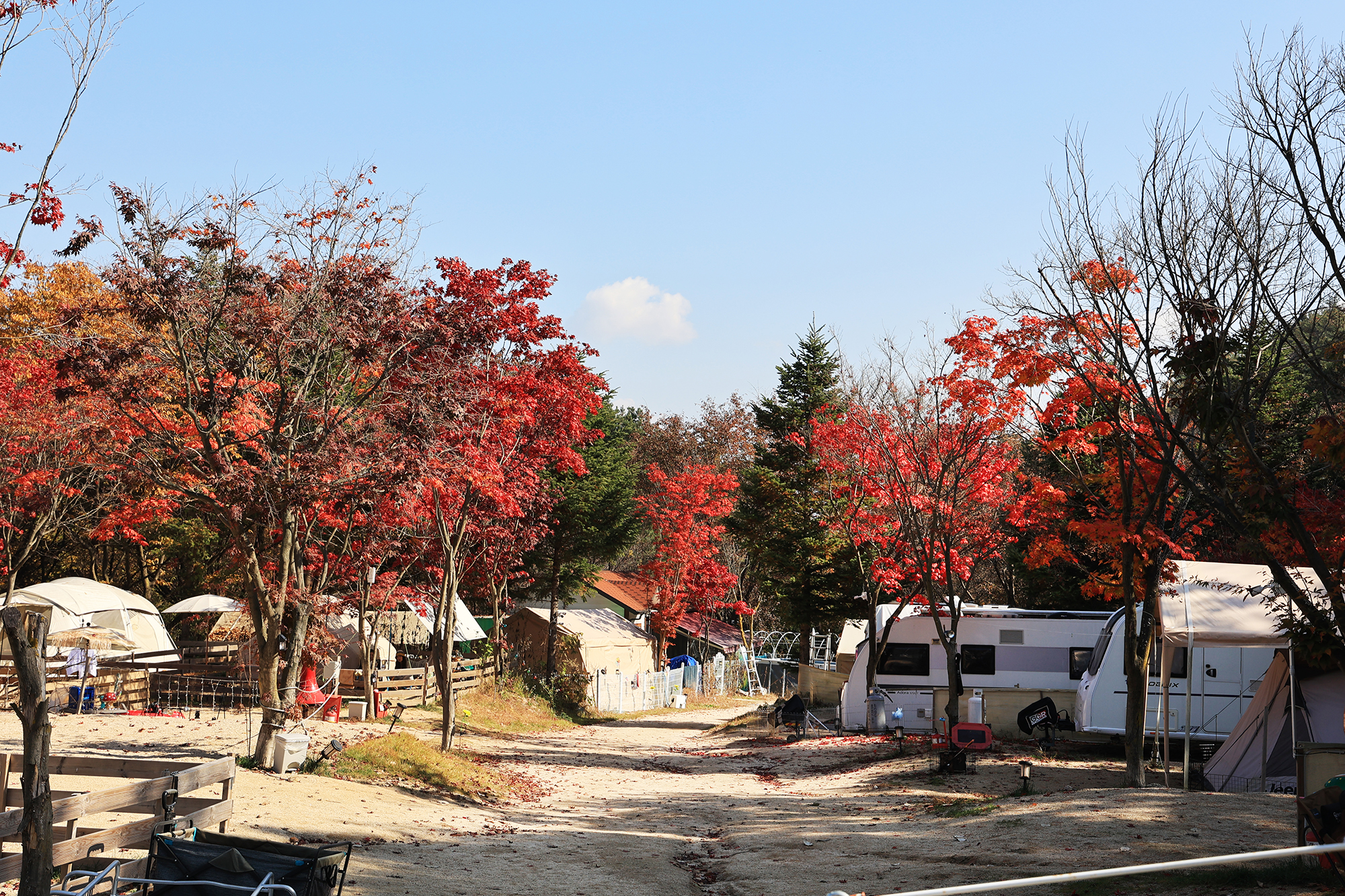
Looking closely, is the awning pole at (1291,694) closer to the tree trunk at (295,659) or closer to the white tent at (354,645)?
the tree trunk at (295,659)

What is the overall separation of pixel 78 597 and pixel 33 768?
724 inches

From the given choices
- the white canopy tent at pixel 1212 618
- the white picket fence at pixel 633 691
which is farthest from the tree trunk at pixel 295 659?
the white picket fence at pixel 633 691

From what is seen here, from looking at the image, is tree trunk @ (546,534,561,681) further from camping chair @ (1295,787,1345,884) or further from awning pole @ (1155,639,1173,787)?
camping chair @ (1295,787,1345,884)

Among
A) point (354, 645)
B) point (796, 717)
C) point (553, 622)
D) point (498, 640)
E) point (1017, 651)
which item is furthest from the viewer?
point (553, 622)

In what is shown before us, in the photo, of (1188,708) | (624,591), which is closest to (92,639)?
(1188,708)

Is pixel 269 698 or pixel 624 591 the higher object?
pixel 624 591

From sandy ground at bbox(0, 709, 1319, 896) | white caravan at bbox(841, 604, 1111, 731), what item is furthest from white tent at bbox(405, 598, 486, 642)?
white caravan at bbox(841, 604, 1111, 731)

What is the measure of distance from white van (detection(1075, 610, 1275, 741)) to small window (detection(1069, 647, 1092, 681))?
3448mm

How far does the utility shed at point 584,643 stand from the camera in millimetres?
31859

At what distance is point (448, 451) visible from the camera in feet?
46.7

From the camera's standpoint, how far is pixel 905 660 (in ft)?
73.1

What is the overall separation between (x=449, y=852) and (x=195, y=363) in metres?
7.08

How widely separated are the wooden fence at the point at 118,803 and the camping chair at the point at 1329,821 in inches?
319

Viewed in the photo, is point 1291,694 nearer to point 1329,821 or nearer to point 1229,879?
point 1229,879
